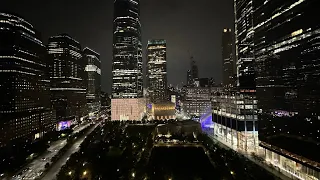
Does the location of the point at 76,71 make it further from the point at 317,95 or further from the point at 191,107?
the point at 317,95

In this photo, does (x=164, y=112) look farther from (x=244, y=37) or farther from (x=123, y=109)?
(x=244, y=37)

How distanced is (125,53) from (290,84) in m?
61.3

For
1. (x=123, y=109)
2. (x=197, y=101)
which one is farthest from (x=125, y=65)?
(x=197, y=101)

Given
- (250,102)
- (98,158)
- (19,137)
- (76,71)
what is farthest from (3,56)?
(250,102)

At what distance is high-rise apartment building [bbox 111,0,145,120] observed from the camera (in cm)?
7475

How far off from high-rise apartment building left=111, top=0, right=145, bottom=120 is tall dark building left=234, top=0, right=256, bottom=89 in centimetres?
3567

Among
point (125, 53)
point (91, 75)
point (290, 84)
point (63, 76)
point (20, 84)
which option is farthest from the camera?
point (91, 75)

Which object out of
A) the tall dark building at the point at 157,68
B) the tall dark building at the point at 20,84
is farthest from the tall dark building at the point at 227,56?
the tall dark building at the point at 20,84

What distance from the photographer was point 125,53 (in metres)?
77.8

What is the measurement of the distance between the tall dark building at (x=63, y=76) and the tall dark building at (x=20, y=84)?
44.3 feet

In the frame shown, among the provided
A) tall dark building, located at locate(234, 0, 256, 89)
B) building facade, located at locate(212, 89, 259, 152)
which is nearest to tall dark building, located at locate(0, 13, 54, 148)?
building facade, located at locate(212, 89, 259, 152)

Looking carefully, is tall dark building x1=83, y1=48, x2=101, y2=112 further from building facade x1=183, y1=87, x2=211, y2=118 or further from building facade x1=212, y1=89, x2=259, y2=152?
building facade x1=212, y1=89, x2=259, y2=152

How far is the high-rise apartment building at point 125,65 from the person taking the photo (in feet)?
245

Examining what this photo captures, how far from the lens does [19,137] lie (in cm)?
3872
